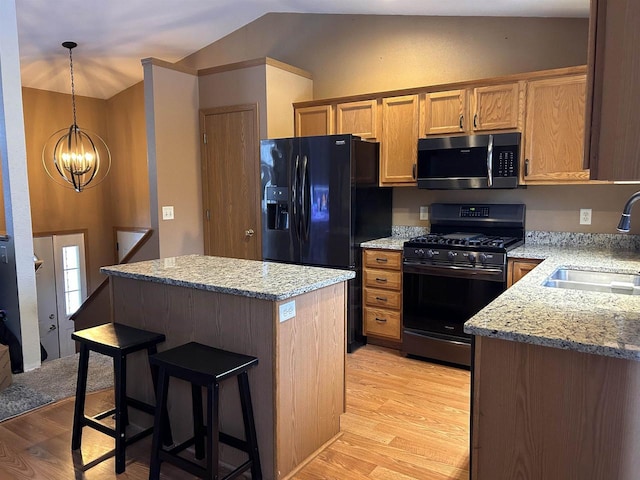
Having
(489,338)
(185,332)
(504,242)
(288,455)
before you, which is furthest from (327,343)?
(504,242)

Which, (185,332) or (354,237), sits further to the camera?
(354,237)

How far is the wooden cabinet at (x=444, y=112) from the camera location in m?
3.59

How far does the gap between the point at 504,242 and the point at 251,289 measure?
7.03 feet

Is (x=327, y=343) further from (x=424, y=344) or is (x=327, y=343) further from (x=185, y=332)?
(x=424, y=344)

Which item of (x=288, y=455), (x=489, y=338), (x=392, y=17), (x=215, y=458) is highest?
(x=392, y=17)

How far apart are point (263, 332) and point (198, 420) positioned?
60 centimetres

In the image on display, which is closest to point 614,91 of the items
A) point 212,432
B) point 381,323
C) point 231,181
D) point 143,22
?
point 212,432

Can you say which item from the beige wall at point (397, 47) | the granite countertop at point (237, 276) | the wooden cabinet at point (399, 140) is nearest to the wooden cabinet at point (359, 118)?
the wooden cabinet at point (399, 140)

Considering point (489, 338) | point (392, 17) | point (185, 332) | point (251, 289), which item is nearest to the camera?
point (489, 338)

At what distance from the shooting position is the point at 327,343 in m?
2.37

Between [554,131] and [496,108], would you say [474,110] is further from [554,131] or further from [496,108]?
[554,131]

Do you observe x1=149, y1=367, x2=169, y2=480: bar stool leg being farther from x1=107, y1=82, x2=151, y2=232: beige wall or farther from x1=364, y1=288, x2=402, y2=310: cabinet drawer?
x1=107, y1=82, x2=151, y2=232: beige wall

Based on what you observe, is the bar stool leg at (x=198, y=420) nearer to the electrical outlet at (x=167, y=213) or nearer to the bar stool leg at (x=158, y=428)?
the bar stool leg at (x=158, y=428)

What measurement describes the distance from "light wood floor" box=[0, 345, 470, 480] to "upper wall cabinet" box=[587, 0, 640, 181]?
5.51ft
